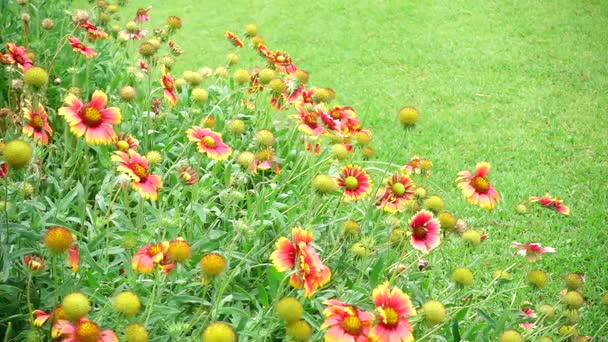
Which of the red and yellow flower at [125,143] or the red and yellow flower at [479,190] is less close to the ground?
the red and yellow flower at [125,143]

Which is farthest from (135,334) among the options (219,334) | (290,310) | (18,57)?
(18,57)

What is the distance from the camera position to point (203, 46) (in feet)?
20.5

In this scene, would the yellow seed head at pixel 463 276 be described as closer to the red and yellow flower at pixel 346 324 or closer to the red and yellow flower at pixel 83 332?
the red and yellow flower at pixel 346 324

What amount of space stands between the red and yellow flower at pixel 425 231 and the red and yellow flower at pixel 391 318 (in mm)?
397

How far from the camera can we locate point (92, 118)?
1.68m

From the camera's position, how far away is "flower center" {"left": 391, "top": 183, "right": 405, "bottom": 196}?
2041 millimetres

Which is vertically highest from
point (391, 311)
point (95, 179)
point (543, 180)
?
point (391, 311)

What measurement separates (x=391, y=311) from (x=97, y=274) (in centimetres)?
91

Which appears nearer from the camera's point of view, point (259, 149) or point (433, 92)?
point (259, 149)

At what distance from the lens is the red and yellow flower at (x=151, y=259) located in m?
1.46

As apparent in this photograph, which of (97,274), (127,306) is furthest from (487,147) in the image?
(127,306)

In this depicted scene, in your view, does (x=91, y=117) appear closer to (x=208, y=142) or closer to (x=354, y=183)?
(x=208, y=142)

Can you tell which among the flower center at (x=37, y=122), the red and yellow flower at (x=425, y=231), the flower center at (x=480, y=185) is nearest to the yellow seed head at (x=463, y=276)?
the red and yellow flower at (x=425, y=231)

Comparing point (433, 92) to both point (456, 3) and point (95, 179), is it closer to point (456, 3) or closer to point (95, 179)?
point (456, 3)
